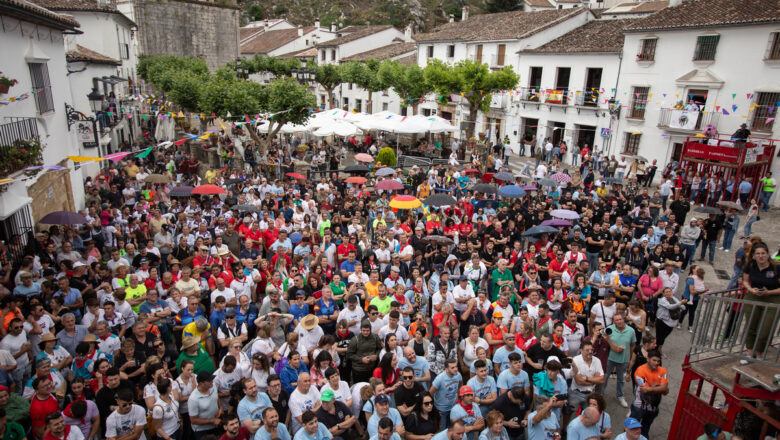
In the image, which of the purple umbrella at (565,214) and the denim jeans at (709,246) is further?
the denim jeans at (709,246)

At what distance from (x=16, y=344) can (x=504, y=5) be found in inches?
1951

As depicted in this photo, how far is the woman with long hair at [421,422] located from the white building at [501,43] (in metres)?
23.1

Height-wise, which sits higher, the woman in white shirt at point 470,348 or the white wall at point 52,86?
the white wall at point 52,86

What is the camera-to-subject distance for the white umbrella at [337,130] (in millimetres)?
20875

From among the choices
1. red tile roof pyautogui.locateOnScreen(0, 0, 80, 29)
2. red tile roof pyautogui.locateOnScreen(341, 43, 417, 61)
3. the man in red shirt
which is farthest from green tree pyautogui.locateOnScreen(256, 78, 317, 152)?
red tile roof pyautogui.locateOnScreen(341, 43, 417, 61)

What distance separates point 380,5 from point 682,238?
229ft

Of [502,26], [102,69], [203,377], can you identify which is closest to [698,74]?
[502,26]

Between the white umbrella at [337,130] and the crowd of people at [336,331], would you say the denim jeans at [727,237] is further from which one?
the white umbrella at [337,130]

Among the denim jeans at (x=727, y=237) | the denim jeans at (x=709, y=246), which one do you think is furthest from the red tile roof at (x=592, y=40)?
the denim jeans at (x=709, y=246)

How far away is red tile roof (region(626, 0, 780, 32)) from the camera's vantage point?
18.7 m

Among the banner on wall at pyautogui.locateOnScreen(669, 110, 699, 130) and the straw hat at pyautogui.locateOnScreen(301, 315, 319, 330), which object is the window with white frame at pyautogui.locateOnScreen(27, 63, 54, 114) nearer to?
the straw hat at pyautogui.locateOnScreen(301, 315, 319, 330)

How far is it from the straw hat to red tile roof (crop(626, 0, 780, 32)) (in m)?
20.8

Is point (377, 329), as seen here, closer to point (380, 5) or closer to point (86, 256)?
point (86, 256)

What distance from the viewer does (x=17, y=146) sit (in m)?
8.87
